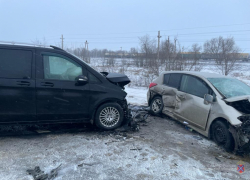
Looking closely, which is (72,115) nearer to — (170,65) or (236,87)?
(236,87)

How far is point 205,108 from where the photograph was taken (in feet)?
15.9

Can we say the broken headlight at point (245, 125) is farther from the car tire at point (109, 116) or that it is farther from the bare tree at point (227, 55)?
the bare tree at point (227, 55)

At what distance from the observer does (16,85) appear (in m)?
4.15

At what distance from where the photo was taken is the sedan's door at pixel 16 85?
13.6 feet

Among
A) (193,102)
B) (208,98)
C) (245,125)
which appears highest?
(208,98)

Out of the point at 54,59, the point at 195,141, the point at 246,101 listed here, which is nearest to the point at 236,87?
the point at 246,101

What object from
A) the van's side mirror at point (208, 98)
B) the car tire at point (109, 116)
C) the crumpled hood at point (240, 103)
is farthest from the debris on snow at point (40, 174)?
the crumpled hood at point (240, 103)

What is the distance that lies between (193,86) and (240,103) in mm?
1283

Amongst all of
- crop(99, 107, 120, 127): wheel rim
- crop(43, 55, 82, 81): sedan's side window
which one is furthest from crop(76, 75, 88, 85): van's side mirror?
crop(99, 107, 120, 127): wheel rim

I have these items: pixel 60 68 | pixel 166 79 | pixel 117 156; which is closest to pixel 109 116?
pixel 117 156

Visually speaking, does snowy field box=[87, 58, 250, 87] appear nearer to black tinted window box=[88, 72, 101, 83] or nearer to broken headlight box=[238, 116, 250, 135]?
black tinted window box=[88, 72, 101, 83]

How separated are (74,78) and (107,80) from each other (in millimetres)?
792

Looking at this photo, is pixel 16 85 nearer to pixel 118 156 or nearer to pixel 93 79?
pixel 93 79

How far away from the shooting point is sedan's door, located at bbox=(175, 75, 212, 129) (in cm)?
492
